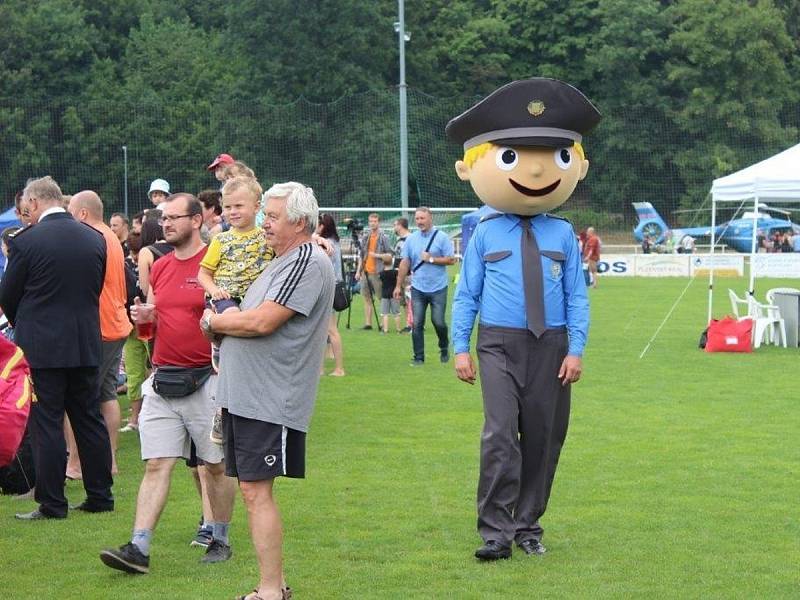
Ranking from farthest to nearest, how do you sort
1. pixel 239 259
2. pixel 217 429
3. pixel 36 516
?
pixel 36 516 < pixel 239 259 < pixel 217 429

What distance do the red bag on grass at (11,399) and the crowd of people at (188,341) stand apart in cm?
75

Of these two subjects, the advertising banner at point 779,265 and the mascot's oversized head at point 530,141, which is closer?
the mascot's oversized head at point 530,141

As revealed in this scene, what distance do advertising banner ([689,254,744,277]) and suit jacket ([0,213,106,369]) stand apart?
3285 cm

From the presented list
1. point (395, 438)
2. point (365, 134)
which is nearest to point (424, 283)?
point (395, 438)

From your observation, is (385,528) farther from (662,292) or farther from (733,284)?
(733,284)

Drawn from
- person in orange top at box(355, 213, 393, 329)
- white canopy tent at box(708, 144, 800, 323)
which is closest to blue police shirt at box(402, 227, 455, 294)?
white canopy tent at box(708, 144, 800, 323)

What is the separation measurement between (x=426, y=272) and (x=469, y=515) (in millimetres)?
7840

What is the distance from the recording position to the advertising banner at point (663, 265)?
39.9 metres

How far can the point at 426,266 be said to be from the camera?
14.9m

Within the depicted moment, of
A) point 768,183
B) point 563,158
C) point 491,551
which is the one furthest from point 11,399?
point 768,183

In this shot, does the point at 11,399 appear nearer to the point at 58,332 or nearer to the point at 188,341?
the point at 188,341

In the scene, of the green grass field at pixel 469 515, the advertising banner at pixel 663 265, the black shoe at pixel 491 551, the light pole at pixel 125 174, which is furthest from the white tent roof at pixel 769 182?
the light pole at pixel 125 174

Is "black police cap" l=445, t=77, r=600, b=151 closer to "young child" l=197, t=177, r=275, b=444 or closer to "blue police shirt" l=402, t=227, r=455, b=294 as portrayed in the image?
"young child" l=197, t=177, r=275, b=444

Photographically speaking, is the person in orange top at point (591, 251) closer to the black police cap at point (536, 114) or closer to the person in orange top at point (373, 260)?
the person in orange top at point (373, 260)
